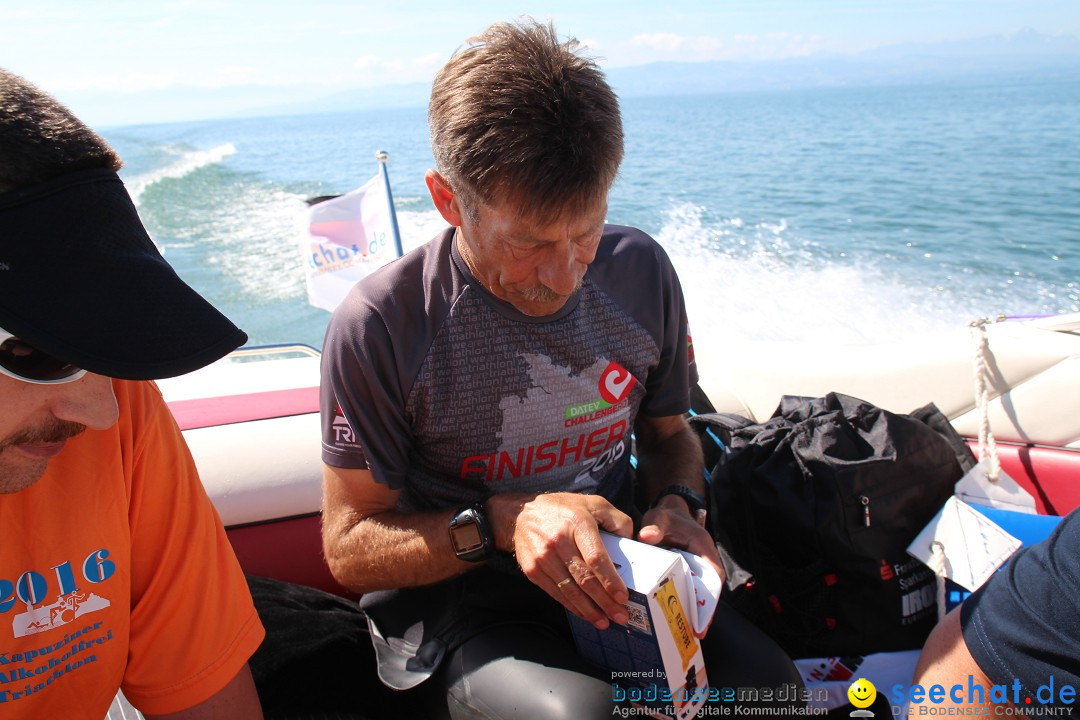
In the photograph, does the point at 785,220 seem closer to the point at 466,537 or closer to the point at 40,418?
the point at 466,537

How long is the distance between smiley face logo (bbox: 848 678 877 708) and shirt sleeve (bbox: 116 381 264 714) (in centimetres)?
114

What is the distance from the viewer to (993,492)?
5.83 feet

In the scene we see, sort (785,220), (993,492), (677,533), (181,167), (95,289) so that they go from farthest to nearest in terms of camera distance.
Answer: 1. (181,167)
2. (785,220)
3. (993,492)
4. (677,533)
5. (95,289)

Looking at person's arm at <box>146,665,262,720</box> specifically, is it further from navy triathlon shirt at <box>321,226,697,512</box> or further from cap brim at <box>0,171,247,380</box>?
cap brim at <box>0,171,247,380</box>

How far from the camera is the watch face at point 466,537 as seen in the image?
1.29m

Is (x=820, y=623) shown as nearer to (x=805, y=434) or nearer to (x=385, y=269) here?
(x=805, y=434)

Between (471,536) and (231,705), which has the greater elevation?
(471,536)

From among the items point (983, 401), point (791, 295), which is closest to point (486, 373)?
point (983, 401)

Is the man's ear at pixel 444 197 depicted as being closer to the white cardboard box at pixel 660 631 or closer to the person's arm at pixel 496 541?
the person's arm at pixel 496 541

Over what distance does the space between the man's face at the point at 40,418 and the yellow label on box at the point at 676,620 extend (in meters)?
0.74

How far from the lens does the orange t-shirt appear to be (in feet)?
3.38

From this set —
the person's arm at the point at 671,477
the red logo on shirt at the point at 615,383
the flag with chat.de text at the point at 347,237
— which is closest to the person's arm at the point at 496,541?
the person's arm at the point at 671,477

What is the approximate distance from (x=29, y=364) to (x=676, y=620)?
858mm

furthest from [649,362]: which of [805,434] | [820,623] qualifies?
[820,623]
